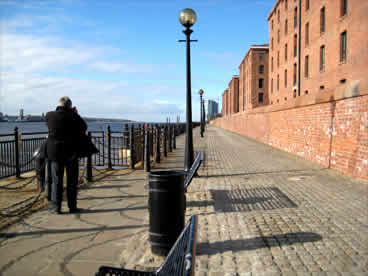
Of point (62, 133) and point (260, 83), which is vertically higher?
point (260, 83)

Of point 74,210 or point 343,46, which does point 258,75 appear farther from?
point 74,210

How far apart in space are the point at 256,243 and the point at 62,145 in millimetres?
3478

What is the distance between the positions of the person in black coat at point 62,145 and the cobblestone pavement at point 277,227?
6.00 feet

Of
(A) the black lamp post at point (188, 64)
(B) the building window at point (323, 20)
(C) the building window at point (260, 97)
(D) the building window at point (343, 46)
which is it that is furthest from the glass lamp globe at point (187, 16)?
(C) the building window at point (260, 97)

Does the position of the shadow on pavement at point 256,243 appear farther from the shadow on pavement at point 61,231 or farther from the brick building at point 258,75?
the brick building at point 258,75

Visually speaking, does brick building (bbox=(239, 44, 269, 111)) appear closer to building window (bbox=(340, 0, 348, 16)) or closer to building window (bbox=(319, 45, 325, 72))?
building window (bbox=(319, 45, 325, 72))

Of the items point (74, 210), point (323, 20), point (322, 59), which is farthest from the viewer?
point (322, 59)

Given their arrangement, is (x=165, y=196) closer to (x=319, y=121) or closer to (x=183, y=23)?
(x=183, y=23)

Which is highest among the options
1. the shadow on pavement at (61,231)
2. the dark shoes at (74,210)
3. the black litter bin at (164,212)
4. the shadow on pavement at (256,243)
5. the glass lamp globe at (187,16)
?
the glass lamp globe at (187,16)

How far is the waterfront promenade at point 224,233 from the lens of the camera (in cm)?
353

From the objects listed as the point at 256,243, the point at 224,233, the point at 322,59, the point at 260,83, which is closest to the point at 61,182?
the point at 224,233

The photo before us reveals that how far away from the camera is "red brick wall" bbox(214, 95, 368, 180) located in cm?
831

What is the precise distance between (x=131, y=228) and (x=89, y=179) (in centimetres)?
395

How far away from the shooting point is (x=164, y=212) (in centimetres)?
383
